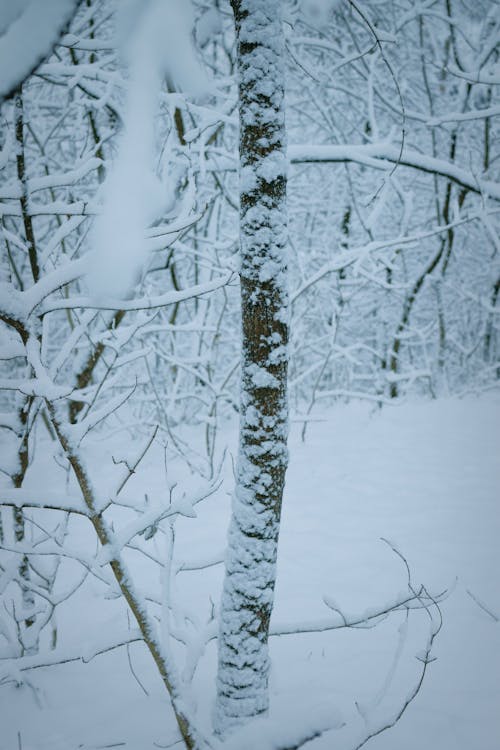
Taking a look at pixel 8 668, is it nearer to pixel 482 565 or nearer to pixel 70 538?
pixel 70 538

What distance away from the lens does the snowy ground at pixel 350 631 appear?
5.98ft

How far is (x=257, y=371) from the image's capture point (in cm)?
132

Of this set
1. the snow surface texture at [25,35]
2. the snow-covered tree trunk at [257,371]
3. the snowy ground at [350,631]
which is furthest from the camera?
the snowy ground at [350,631]

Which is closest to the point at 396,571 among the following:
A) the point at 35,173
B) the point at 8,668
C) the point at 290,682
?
the point at 290,682

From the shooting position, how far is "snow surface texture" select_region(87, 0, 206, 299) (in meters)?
1.20

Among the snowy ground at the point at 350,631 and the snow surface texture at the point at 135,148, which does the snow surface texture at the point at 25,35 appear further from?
the snowy ground at the point at 350,631

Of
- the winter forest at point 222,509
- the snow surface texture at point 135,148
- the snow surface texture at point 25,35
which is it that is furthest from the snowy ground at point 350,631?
the snow surface texture at point 25,35

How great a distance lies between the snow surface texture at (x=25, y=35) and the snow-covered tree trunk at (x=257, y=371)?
608 mm

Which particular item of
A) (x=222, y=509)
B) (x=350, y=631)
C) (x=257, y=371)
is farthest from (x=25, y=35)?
(x=222, y=509)

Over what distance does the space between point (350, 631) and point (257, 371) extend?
1930mm

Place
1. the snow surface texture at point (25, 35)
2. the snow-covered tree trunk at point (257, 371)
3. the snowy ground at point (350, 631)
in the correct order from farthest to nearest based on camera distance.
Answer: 1. the snowy ground at point (350, 631)
2. the snow-covered tree trunk at point (257, 371)
3. the snow surface texture at point (25, 35)

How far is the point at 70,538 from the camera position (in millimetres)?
3557

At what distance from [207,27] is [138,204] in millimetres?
3063

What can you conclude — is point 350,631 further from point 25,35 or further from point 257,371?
point 25,35
